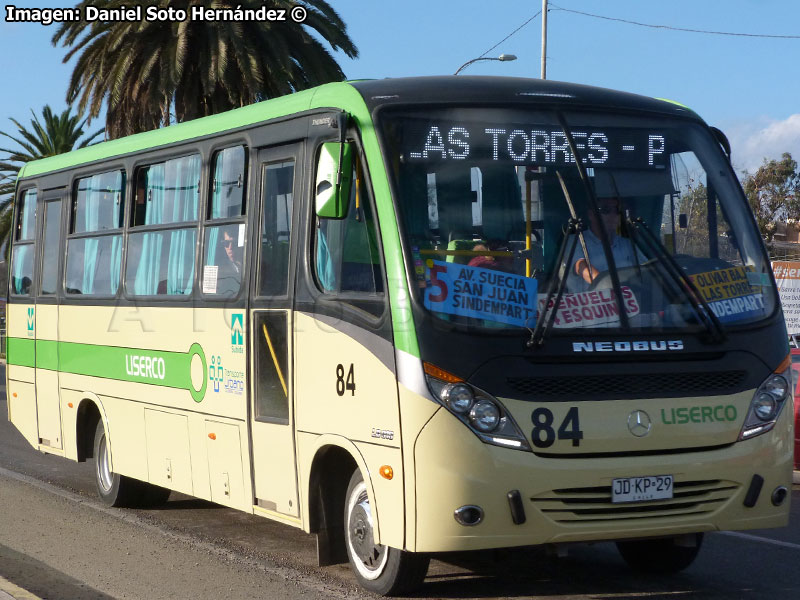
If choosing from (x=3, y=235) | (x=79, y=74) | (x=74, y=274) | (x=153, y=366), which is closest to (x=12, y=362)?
(x=74, y=274)

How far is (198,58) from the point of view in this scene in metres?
26.5

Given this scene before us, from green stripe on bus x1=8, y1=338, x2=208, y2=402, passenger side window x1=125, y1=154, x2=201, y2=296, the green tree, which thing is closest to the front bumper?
green stripe on bus x1=8, y1=338, x2=208, y2=402

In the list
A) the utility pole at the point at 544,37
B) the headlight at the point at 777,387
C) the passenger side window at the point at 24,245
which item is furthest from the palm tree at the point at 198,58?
the headlight at the point at 777,387

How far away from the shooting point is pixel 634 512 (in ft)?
22.0

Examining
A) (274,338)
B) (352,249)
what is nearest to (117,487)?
(274,338)

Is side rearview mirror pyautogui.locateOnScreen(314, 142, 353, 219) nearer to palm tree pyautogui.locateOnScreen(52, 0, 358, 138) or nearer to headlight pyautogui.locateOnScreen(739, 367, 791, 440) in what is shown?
headlight pyautogui.locateOnScreen(739, 367, 791, 440)

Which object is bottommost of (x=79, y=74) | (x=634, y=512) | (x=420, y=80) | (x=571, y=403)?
(x=634, y=512)

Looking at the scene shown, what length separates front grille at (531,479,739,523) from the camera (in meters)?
6.58

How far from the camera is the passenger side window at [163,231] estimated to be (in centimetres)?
953

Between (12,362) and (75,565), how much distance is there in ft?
18.5

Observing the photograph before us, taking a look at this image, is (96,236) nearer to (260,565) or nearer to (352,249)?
(260,565)

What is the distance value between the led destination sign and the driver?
279mm

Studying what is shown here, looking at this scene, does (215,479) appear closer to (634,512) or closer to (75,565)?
(75,565)

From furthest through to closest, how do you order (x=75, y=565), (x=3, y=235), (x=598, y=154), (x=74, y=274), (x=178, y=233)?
(x=3, y=235) → (x=74, y=274) → (x=178, y=233) → (x=75, y=565) → (x=598, y=154)
